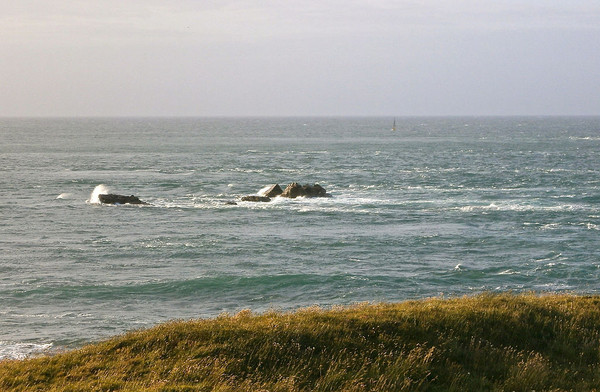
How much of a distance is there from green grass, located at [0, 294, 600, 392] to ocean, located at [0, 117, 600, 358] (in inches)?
251

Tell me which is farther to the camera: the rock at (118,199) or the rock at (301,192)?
the rock at (301,192)

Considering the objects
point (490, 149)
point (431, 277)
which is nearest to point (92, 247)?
point (431, 277)

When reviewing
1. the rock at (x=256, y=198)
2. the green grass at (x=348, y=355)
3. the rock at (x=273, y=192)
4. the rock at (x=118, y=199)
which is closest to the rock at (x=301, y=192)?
the rock at (x=273, y=192)

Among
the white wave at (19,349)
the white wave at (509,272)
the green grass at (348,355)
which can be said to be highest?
the green grass at (348,355)

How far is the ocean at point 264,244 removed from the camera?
3238 centimetres

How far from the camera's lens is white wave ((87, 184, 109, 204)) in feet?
215

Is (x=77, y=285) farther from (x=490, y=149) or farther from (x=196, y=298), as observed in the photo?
(x=490, y=149)

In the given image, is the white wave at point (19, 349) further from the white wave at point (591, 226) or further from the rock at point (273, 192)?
the rock at point (273, 192)

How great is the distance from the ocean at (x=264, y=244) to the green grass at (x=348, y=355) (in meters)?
6.38

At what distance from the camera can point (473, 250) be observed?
44250 millimetres

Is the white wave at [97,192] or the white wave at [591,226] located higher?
the white wave at [97,192]

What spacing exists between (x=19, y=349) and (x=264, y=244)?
894 inches

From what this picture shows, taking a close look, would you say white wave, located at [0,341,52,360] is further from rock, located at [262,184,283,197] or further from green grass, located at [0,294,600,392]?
rock, located at [262,184,283,197]

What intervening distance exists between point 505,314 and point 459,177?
70227 mm
